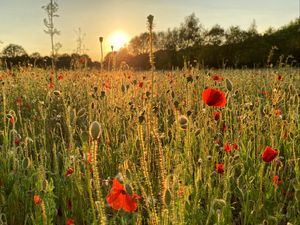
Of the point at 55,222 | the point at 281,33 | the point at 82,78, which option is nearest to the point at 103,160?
the point at 55,222

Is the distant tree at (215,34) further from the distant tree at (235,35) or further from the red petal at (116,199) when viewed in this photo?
the red petal at (116,199)

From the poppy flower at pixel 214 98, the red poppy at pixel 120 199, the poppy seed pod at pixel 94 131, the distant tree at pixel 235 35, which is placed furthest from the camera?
the distant tree at pixel 235 35

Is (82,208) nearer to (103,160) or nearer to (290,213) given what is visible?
(103,160)

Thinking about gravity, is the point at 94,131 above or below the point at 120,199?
above

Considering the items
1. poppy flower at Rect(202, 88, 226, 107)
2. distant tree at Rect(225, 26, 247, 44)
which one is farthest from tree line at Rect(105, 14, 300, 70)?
poppy flower at Rect(202, 88, 226, 107)

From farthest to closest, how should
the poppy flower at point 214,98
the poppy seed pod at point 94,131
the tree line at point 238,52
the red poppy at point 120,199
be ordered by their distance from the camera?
the tree line at point 238,52, the poppy flower at point 214,98, the poppy seed pod at point 94,131, the red poppy at point 120,199

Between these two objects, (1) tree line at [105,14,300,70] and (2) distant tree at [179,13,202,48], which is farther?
(2) distant tree at [179,13,202,48]

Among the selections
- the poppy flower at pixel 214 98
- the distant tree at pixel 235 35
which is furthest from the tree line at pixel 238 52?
the poppy flower at pixel 214 98

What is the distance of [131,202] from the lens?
1331 millimetres

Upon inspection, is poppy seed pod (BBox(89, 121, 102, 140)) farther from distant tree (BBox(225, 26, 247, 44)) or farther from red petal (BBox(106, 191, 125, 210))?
distant tree (BBox(225, 26, 247, 44))

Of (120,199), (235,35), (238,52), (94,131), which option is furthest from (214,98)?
(235,35)

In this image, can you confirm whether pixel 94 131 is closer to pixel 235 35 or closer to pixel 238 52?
pixel 238 52

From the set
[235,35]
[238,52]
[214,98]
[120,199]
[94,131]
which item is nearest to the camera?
[120,199]

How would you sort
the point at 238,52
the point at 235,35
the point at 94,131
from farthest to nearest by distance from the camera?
the point at 235,35 < the point at 238,52 < the point at 94,131
